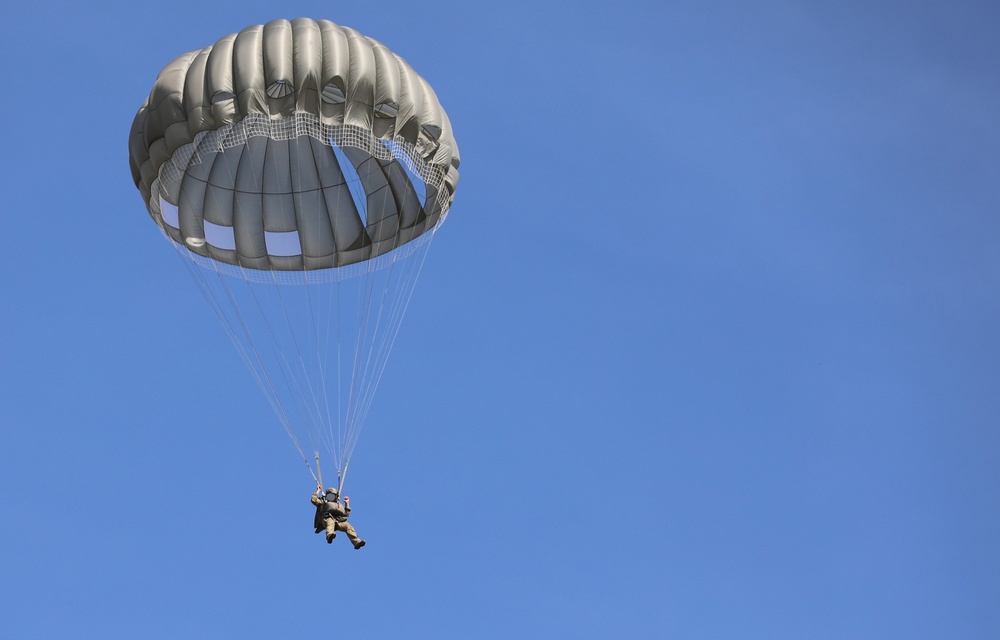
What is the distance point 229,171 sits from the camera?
28.9m

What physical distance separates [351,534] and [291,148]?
6743 mm

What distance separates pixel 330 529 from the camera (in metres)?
26.6

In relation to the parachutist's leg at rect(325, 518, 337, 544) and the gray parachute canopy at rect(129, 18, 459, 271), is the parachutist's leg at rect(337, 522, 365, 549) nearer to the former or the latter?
the parachutist's leg at rect(325, 518, 337, 544)

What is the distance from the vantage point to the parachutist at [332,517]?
26.7 metres

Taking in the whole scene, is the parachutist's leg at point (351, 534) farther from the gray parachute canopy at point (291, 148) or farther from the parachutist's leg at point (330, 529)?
the gray parachute canopy at point (291, 148)

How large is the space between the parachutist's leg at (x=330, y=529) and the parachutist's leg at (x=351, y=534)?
0.10 metres

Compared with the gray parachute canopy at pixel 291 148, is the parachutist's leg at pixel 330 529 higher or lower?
lower

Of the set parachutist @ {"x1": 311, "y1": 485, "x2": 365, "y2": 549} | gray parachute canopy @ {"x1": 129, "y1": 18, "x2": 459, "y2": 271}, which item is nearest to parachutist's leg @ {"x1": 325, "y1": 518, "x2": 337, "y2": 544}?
parachutist @ {"x1": 311, "y1": 485, "x2": 365, "y2": 549}

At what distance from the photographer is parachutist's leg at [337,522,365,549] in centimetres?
2677

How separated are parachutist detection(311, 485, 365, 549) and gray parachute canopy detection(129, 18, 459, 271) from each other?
448cm

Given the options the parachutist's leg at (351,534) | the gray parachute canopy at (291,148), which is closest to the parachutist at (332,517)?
the parachutist's leg at (351,534)

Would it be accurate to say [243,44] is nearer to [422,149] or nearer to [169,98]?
[169,98]

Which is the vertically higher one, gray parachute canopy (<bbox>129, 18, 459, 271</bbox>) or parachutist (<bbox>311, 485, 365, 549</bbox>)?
gray parachute canopy (<bbox>129, 18, 459, 271</bbox>)

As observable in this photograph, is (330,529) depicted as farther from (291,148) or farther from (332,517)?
(291,148)
